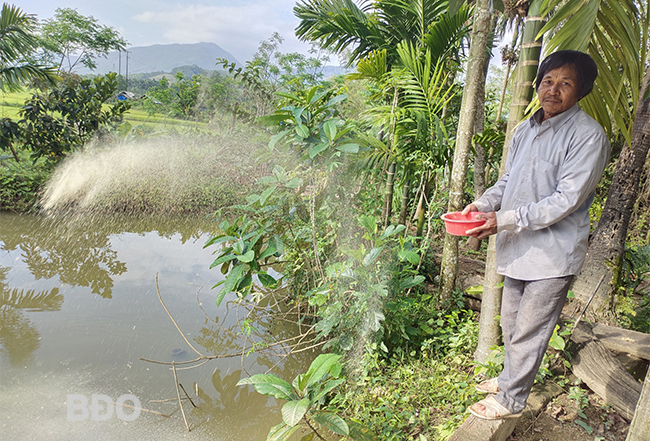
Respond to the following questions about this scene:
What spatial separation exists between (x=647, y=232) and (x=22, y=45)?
38.0ft

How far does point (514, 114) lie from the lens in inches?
81.0

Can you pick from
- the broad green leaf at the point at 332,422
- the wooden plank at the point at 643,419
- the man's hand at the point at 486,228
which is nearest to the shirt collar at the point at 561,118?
the man's hand at the point at 486,228

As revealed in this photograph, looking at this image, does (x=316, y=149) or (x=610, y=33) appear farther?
(x=316, y=149)

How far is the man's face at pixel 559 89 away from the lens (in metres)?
1.43

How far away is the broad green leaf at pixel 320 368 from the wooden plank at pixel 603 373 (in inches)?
56.4

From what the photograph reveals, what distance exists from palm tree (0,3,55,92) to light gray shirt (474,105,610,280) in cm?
908

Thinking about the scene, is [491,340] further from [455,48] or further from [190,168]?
[190,168]

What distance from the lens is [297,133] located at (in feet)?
8.00

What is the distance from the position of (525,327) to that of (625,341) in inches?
49.1

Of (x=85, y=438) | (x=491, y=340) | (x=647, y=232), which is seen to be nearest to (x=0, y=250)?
(x=85, y=438)

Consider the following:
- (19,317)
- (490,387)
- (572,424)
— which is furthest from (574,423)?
(19,317)

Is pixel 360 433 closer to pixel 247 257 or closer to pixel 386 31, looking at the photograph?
pixel 247 257

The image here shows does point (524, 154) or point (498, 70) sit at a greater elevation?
point (498, 70)

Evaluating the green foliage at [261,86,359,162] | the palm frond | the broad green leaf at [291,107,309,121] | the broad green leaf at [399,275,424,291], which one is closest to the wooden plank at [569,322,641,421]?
the broad green leaf at [399,275,424,291]
